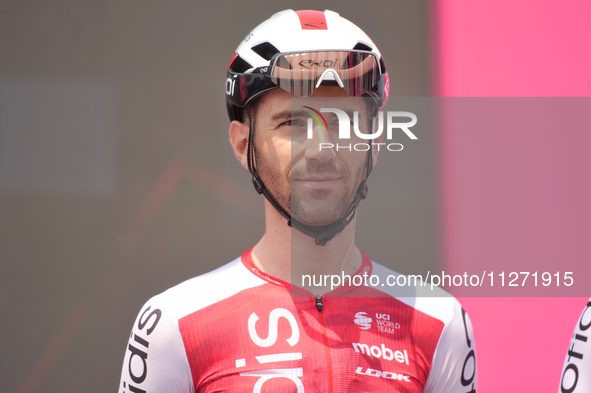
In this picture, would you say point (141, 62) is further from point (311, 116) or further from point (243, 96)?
point (311, 116)

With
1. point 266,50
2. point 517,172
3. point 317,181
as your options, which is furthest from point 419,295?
point 266,50

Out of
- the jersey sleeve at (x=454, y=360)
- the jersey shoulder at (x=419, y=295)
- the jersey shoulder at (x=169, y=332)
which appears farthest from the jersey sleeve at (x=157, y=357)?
the jersey sleeve at (x=454, y=360)

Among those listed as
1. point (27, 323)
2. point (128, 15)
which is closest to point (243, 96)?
point (128, 15)

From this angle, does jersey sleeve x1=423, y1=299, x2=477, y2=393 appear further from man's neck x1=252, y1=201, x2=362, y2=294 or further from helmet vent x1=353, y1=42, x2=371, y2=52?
helmet vent x1=353, y1=42, x2=371, y2=52

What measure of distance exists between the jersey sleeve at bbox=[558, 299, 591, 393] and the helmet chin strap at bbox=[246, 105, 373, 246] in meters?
0.98

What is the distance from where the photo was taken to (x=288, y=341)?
1850 millimetres

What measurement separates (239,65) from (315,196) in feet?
1.93

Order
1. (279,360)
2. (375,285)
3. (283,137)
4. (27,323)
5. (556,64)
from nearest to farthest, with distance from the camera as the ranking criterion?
(279,360) → (283,137) → (375,285) → (556,64) → (27,323)

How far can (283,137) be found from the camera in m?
1.93

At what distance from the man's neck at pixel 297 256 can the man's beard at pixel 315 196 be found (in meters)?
0.09

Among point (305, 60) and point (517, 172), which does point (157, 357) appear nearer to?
point (305, 60)

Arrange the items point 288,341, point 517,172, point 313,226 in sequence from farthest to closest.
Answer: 1. point 517,172
2. point 313,226
3. point 288,341

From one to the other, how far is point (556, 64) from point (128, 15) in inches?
92.1

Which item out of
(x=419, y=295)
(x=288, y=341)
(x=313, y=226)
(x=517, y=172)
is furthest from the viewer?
(x=517, y=172)
